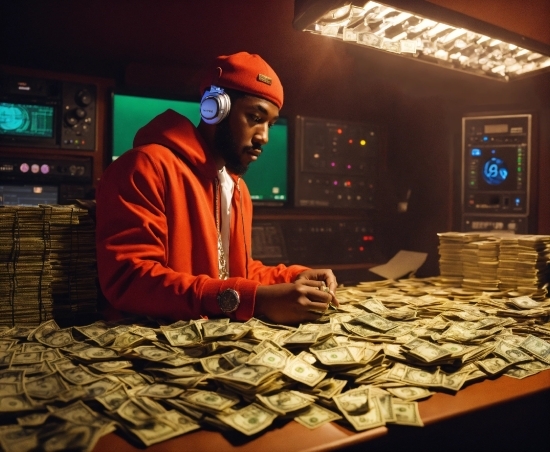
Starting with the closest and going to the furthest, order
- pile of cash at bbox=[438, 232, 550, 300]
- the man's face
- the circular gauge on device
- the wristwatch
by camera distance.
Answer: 1. the wristwatch
2. the man's face
3. pile of cash at bbox=[438, 232, 550, 300]
4. the circular gauge on device

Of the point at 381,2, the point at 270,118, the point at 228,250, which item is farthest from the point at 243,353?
the point at 381,2

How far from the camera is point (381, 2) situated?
159 cm

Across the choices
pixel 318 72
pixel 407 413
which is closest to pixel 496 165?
pixel 318 72

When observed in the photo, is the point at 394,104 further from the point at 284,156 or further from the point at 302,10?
the point at 302,10

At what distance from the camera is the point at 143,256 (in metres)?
1.41

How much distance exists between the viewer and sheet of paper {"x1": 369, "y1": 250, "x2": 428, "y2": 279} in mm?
2432

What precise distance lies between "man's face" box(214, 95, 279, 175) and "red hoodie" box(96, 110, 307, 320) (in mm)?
118

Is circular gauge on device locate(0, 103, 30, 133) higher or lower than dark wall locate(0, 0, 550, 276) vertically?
lower

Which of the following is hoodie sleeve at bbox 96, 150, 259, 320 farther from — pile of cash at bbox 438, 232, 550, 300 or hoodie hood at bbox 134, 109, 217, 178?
pile of cash at bbox 438, 232, 550, 300

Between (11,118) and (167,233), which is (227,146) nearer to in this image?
(167,233)

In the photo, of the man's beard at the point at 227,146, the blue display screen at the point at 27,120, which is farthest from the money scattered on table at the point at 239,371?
the blue display screen at the point at 27,120

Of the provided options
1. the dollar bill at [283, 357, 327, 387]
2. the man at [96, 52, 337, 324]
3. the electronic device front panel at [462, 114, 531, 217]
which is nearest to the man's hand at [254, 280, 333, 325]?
the man at [96, 52, 337, 324]

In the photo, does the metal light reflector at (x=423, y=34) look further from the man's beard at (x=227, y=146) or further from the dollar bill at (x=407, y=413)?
the dollar bill at (x=407, y=413)

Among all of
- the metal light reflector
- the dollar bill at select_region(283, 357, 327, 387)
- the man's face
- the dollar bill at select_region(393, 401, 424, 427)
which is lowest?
the dollar bill at select_region(393, 401, 424, 427)
